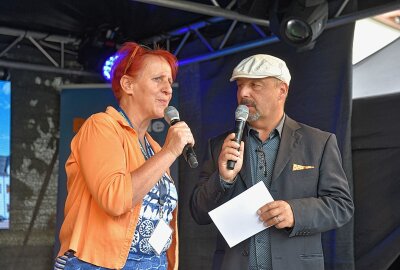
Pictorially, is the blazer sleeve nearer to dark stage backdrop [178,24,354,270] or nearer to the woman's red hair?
the woman's red hair

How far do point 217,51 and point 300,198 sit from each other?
9.06 feet

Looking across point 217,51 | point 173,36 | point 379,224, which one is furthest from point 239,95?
point 173,36

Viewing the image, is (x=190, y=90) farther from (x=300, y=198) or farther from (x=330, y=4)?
(x=300, y=198)

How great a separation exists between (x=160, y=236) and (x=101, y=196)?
0.29 metres

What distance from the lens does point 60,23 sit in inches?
184

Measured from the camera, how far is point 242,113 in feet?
6.50

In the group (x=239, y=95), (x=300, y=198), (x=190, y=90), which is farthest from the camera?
(x=190, y=90)

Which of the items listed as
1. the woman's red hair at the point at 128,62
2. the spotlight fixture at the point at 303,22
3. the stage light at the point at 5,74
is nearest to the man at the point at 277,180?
the woman's red hair at the point at 128,62

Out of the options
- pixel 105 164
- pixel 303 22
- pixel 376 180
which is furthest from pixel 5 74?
pixel 105 164

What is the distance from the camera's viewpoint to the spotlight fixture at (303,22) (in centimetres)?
341

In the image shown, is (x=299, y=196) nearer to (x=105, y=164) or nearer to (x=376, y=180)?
(x=105, y=164)

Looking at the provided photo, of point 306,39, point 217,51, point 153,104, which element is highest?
point 217,51

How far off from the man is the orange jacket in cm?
41

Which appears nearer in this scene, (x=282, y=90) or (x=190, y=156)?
(x=190, y=156)
